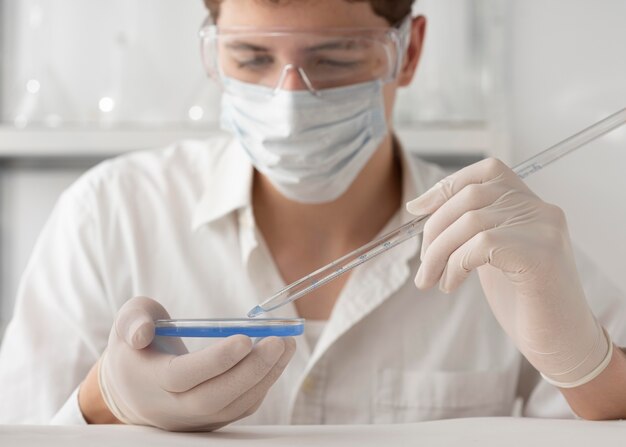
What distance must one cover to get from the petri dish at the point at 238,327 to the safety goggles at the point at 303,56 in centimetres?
57

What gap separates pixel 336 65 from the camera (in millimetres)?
1560

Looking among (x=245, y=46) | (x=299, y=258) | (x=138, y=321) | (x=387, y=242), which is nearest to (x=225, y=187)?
(x=299, y=258)

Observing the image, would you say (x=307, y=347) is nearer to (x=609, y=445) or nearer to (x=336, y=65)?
(x=336, y=65)

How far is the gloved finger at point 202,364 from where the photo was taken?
105cm

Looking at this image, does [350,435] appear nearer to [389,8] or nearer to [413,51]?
[389,8]

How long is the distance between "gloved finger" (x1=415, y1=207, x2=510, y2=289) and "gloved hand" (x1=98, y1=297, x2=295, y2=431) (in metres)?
0.21

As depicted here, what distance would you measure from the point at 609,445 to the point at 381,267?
742 mm

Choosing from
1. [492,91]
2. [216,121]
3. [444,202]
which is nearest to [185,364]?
[444,202]

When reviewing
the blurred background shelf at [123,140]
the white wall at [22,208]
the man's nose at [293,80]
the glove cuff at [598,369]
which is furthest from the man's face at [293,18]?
the white wall at [22,208]

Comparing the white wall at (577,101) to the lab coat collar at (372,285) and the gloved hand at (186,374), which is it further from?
the gloved hand at (186,374)

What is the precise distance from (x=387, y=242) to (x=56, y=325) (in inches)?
27.2

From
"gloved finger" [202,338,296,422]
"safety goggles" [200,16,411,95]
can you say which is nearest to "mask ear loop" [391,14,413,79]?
"safety goggles" [200,16,411,95]

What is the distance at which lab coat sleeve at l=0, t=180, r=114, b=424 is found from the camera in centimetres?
156

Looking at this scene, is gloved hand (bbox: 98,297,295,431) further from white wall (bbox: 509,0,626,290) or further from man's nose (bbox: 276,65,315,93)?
white wall (bbox: 509,0,626,290)
